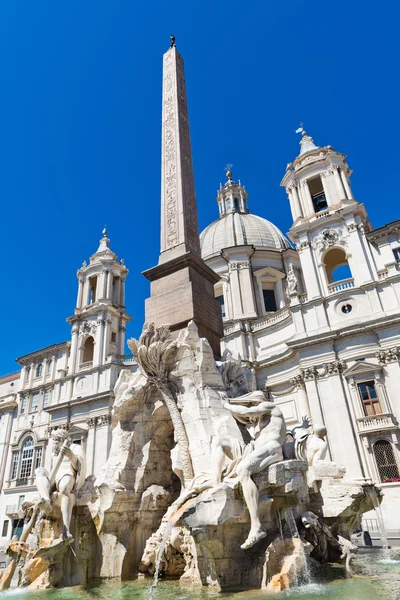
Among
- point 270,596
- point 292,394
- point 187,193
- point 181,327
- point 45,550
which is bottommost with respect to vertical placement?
point 270,596

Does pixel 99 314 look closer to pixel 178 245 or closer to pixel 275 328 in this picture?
pixel 275 328

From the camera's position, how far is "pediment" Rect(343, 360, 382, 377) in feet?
72.0

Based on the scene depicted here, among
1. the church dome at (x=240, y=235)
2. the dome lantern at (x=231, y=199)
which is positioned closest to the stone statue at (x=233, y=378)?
the church dome at (x=240, y=235)

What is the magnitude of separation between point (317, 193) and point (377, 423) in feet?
55.7

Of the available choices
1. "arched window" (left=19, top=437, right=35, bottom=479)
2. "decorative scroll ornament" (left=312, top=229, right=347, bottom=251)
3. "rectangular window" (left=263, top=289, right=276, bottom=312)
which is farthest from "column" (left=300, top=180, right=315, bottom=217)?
"arched window" (left=19, top=437, right=35, bottom=479)

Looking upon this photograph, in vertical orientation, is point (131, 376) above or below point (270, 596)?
above

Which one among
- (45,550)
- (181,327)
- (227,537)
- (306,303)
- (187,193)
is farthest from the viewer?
(306,303)

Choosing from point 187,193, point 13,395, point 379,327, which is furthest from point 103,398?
point 187,193

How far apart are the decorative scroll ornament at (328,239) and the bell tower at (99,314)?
56.7 feet

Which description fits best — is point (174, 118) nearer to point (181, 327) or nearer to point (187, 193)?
point (187, 193)

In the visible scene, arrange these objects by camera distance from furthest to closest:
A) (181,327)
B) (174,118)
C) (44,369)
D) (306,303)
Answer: (44,369) → (306,303) → (174,118) → (181,327)

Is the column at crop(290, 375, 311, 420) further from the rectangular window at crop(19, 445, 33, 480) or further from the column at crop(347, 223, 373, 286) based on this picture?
the rectangular window at crop(19, 445, 33, 480)

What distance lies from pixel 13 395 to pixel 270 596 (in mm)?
37429

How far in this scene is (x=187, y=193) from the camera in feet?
39.9
